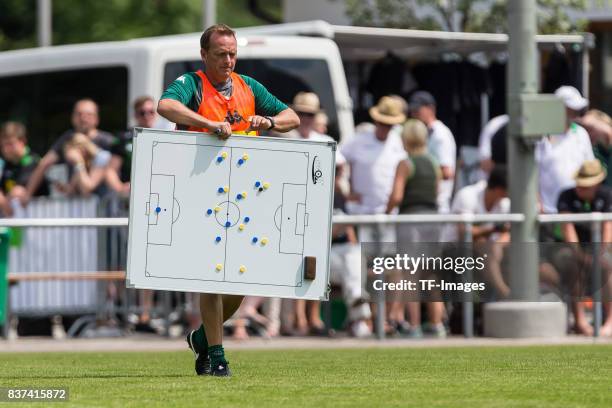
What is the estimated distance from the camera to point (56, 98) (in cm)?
1973

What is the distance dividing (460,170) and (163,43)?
3.83m

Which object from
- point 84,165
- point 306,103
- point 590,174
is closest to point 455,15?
point 306,103

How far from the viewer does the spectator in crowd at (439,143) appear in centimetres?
1794

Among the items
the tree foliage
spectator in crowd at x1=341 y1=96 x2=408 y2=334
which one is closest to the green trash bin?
spectator in crowd at x1=341 y1=96 x2=408 y2=334

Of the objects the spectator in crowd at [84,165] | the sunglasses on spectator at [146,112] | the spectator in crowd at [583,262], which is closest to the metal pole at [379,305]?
the spectator in crowd at [583,262]

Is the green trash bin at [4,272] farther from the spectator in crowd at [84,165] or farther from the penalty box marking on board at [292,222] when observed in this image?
the penalty box marking on board at [292,222]

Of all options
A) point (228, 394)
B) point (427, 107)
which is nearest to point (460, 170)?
point (427, 107)

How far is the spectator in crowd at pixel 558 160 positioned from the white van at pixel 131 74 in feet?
7.41

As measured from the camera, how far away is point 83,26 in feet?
118

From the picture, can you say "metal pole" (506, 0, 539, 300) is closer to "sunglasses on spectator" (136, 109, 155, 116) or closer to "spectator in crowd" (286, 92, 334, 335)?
"spectator in crowd" (286, 92, 334, 335)

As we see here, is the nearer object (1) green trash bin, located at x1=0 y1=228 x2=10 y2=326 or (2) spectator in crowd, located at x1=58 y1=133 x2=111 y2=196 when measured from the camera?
(1) green trash bin, located at x1=0 y1=228 x2=10 y2=326

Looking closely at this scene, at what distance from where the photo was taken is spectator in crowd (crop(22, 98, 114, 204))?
17703mm

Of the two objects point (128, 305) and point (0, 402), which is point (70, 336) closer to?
point (128, 305)

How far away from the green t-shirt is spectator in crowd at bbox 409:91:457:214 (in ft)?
22.9
